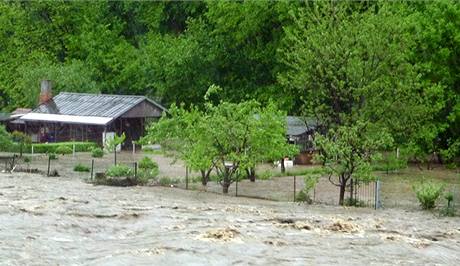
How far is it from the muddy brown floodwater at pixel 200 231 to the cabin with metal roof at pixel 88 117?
27.2 meters

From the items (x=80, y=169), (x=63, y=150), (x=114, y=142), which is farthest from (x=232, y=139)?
(x=63, y=150)

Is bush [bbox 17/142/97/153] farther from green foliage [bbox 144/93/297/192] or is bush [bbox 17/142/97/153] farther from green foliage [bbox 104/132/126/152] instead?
green foliage [bbox 144/93/297/192]

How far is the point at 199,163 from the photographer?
138 ft

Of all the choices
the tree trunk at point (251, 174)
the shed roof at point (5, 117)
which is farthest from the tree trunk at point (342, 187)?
the shed roof at point (5, 117)

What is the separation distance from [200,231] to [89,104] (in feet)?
143

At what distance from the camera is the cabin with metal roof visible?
68.8 metres

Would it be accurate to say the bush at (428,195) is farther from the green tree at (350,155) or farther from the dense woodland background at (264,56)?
the dense woodland background at (264,56)

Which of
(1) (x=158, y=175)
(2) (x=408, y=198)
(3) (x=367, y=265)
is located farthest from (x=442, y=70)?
(3) (x=367, y=265)

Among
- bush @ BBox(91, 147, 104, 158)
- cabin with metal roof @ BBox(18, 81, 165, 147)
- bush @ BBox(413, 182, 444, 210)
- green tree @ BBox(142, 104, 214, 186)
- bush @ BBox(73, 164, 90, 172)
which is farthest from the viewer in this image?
cabin with metal roof @ BBox(18, 81, 165, 147)

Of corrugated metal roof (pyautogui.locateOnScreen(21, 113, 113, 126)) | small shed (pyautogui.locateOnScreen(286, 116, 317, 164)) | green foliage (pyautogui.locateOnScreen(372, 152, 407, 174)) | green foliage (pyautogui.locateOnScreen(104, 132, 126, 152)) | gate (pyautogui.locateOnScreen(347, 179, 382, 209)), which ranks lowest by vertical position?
gate (pyautogui.locateOnScreen(347, 179, 382, 209))

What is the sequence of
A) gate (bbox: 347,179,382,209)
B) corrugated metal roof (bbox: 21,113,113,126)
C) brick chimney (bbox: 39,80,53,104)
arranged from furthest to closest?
brick chimney (bbox: 39,80,53,104) → corrugated metal roof (bbox: 21,113,113,126) → gate (bbox: 347,179,382,209)

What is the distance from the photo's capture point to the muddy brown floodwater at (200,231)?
24.9 metres

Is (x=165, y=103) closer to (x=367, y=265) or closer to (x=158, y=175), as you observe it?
(x=158, y=175)

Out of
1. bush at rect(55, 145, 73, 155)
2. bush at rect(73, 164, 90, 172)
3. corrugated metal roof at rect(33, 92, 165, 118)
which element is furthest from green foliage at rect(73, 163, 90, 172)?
corrugated metal roof at rect(33, 92, 165, 118)
